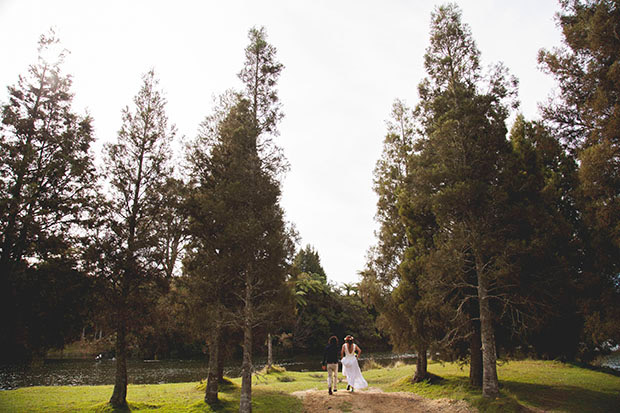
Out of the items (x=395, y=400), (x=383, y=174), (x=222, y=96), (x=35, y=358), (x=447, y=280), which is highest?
(x=222, y=96)

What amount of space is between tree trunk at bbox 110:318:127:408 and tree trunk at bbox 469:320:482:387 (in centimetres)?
1314

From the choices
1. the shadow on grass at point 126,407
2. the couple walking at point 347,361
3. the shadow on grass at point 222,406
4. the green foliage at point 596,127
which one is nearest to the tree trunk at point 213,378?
the shadow on grass at point 222,406

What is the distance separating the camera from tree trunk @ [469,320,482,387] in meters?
13.6

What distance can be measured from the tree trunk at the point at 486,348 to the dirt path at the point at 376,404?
101 cm

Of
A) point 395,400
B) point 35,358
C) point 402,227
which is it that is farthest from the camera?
point 402,227

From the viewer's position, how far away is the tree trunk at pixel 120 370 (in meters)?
12.2

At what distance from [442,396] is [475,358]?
6.86 ft

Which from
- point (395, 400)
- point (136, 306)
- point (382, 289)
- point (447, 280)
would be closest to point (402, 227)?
point (382, 289)

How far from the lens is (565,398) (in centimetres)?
1145

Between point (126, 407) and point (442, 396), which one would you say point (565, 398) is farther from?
point (126, 407)

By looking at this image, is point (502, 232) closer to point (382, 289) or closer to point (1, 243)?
point (382, 289)

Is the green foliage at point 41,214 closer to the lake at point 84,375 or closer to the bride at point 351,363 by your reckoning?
the bride at point 351,363

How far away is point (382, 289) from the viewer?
1770cm

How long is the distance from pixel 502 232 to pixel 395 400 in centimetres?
743
